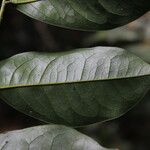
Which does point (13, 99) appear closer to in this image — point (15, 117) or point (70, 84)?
point (70, 84)

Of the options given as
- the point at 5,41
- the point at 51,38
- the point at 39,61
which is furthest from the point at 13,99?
the point at 51,38

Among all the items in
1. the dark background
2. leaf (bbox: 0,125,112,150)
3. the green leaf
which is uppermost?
the green leaf

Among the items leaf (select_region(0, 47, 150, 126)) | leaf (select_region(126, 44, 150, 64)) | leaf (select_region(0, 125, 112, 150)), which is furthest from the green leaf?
leaf (select_region(126, 44, 150, 64))

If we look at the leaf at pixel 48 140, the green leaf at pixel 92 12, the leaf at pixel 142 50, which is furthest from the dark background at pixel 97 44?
the leaf at pixel 48 140

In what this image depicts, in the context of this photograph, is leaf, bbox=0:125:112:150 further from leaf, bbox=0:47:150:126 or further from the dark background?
the dark background

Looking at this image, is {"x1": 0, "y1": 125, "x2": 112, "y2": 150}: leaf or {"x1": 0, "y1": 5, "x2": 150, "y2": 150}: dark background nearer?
{"x1": 0, "y1": 125, "x2": 112, "y2": 150}: leaf

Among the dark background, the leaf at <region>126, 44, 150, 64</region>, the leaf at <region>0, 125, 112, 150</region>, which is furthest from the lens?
the dark background

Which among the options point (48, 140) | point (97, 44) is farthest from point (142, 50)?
point (48, 140)
